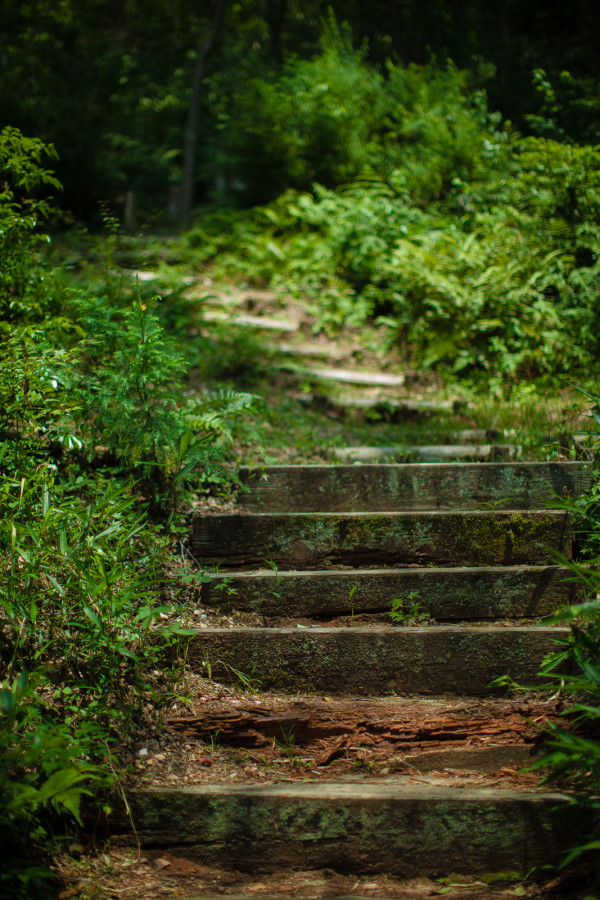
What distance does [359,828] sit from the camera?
→ 185 cm

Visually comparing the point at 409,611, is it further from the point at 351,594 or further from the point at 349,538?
the point at 349,538

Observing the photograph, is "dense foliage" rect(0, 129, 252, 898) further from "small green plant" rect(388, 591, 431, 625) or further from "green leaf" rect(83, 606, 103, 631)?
"small green plant" rect(388, 591, 431, 625)

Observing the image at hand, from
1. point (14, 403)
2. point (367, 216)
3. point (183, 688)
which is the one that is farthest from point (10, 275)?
point (367, 216)

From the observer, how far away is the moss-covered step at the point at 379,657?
2354 millimetres

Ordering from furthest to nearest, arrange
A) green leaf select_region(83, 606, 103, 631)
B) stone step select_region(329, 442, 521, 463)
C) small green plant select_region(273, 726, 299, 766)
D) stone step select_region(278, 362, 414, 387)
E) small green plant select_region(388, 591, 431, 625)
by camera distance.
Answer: stone step select_region(278, 362, 414, 387), stone step select_region(329, 442, 521, 463), small green plant select_region(388, 591, 431, 625), small green plant select_region(273, 726, 299, 766), green leaf select_region(83, 606, 103, 631)

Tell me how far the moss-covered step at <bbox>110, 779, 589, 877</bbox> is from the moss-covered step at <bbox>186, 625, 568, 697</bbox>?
0.49 metres

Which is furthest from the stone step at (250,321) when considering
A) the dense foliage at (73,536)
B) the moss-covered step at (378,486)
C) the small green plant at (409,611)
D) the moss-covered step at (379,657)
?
the moss-covered step at (379,657)

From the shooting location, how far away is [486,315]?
5.28m

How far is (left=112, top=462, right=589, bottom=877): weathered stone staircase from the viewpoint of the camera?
184 centimetres

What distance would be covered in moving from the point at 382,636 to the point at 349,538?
580mm

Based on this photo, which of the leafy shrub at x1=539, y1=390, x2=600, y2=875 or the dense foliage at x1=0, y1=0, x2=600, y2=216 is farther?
the dense foliage at x1=0, y1=0, x2=600, y2=216

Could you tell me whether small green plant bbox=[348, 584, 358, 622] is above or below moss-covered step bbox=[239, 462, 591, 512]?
below

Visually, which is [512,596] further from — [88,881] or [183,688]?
[88,881]

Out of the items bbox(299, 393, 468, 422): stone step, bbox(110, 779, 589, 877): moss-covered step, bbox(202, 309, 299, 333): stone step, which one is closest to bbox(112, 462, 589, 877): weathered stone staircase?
bbox(110, 779, 589, 877): moss-covered step
